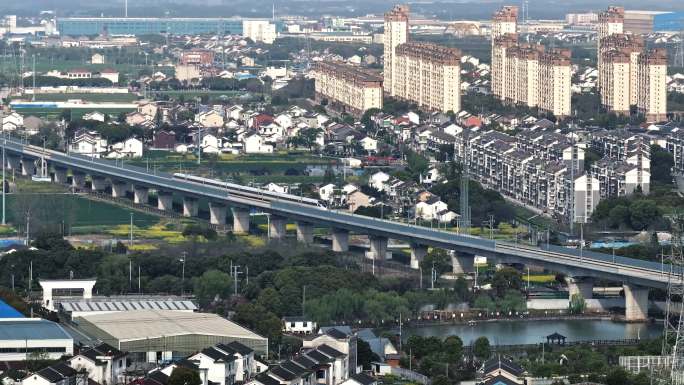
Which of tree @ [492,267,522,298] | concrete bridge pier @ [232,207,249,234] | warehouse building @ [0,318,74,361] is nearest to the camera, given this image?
warehouse building @ [0,318,74,361]

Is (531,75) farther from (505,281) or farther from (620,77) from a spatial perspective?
(505,281)

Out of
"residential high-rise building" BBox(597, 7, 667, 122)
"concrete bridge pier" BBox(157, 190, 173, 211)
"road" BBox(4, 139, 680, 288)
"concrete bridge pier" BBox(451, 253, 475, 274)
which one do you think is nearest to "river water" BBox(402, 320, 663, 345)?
"road" BBox(4, 139, 680, 288)

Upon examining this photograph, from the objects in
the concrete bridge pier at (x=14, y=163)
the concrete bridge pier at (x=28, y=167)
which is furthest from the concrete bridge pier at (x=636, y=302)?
the concrete bridge pier at (x=14, y=163)

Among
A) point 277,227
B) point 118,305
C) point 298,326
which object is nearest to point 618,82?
point 277,227

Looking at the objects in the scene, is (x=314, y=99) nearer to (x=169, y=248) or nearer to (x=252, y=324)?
(x=169, y=248)

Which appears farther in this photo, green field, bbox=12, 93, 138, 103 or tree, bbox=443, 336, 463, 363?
green field, bbox=12, 93, 138, 103

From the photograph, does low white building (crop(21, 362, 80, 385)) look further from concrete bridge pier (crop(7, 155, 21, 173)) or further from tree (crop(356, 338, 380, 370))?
concrete bridge pier (crop(7, 155, 21, 173))

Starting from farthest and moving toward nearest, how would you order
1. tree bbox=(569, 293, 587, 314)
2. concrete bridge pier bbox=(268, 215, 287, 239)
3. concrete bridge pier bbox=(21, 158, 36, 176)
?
concrete bridge pier bbox=(21, 158, 36, 176) → concrete bridge pier bbox=(268, 215, 287, 239) → tree bbox=(569, 293, 587, 314)
